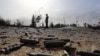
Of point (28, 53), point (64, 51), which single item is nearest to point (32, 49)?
point (28, 53)

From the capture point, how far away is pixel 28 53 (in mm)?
8453

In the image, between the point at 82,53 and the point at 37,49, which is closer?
the point at 82,53

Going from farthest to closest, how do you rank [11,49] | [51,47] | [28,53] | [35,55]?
[51,47] < [11,49] < [28,53] < [35,55]

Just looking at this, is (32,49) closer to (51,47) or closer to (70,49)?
(51,47)

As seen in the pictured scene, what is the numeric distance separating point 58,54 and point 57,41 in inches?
48.5

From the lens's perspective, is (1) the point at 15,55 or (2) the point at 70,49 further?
(2) the point at 70,49

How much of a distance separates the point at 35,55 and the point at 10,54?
1284 millimetres

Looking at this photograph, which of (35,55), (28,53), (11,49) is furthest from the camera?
(11,49)

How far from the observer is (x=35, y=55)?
786cm

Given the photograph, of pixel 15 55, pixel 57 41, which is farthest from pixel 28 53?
pixel 57 41

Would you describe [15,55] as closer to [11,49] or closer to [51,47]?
[11,49]

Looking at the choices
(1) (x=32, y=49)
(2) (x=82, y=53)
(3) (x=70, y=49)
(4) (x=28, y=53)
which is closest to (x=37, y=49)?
(1) (x=32, y=49)

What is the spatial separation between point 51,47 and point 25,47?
1.23 metres

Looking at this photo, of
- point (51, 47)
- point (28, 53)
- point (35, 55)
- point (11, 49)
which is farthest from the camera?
point (51, 47)
